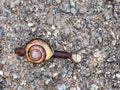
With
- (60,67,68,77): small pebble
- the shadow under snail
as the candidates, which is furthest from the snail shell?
(60,67,68,77): small pebble

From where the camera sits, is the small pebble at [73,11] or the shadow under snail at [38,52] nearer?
the shadow under snail at [38,52]

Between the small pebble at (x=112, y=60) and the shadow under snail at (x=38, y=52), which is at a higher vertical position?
the shadow under snail at (x=38, y=52)

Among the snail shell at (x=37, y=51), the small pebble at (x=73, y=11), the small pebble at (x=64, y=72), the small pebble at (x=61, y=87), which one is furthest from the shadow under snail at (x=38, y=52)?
the small pebble at (x=73, y=11)

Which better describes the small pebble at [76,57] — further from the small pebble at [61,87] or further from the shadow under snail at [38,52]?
the small pebble at [61,87]

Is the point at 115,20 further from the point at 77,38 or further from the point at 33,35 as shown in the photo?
the point at 33,35

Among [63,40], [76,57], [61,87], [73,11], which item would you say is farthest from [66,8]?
[61,87]

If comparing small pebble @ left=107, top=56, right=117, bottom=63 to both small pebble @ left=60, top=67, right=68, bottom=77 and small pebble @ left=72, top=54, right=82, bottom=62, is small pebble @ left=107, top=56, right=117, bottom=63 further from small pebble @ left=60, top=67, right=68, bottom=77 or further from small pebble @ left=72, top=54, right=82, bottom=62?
small pebble @ left=60, top=67, right=68, bottom=77

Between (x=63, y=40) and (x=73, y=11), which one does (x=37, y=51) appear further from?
(x=73, y=11)
